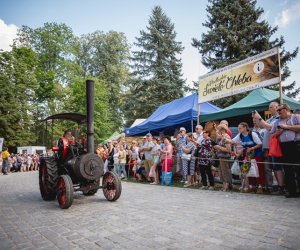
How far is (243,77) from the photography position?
949 centimetres

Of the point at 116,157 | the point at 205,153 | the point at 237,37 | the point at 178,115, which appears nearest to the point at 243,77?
the point at 205,153

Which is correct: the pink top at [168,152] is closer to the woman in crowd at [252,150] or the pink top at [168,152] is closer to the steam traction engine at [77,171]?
the woman in crowd at [252,150]

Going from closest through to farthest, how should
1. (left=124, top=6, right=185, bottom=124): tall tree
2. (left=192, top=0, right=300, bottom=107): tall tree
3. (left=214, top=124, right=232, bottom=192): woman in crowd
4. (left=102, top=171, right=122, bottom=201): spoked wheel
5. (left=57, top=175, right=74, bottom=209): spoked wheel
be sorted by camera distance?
(left=57, top=175, right=74, bottom=209): spoked wheel
(left=102, top=171, right=122, bottom=201): spoked wheel
(left=214, top=124, right=232, bottom=192): woman in crowd
(left=192, top=0, right=300, bottom=107): tall tree
(left=124, top=6, right=185, bottom=124): tall tree

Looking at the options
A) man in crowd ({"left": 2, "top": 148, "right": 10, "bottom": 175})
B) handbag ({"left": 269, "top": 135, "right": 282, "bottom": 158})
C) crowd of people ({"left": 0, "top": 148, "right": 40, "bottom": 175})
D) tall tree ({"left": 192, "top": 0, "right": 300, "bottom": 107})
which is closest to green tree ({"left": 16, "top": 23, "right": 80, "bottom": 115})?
crowd of people ({"left": 0, "top": 148, "right": 40, "bottom": 175})

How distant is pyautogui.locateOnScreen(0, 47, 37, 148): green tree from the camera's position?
3575cm

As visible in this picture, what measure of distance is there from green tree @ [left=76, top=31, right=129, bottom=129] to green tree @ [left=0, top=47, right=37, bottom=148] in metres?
8.44

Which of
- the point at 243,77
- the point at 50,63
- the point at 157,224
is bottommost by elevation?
the point at 157,224

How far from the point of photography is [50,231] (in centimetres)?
404

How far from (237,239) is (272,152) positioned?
3.28 meters

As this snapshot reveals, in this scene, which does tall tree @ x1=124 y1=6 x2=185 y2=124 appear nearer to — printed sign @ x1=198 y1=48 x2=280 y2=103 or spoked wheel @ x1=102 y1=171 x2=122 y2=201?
printed sign @ x1=198 y1=48 x2=280 y2=103

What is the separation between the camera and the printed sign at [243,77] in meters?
8.45

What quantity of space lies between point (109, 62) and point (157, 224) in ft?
135

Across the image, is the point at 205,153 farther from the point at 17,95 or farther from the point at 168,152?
the point at 17,95

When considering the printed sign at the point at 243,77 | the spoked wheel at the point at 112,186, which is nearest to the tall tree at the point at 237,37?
the printed sign at the point at 243,77
